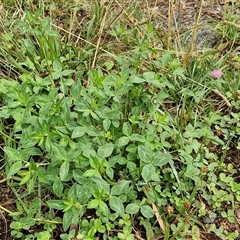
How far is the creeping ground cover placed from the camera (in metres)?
1.51

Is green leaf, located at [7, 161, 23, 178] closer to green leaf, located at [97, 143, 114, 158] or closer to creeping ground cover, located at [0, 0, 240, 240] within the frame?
creeping ground cover, located at [0, 0, 240, 240]

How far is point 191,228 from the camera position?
1.65 meters

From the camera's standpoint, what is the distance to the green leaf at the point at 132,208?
5.16 feet

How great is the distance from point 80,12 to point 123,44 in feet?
1.53

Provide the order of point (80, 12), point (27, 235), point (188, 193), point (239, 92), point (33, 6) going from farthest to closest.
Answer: point (80, 12) < point (33, 6) < point (239, 92) < point (188, 193) < point (27, 235)

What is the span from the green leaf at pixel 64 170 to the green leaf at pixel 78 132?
0.11 metres

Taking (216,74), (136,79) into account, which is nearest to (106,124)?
(136,79)

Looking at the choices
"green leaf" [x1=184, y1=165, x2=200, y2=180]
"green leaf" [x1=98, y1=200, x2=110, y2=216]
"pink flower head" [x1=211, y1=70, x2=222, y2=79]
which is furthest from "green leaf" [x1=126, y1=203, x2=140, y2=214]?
"pink flower head" [x1=211, y1=70, x2=222, y2=79]

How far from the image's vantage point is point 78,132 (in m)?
1.56

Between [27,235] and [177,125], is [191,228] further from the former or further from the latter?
[27,235]

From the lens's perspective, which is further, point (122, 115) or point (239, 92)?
point (239, 92)

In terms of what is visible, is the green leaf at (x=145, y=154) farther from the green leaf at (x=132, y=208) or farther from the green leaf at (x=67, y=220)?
the green leaf at (x=67, y=220)

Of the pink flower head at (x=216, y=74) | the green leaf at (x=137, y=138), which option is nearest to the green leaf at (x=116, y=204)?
the green leaf at (x=137, y=138)

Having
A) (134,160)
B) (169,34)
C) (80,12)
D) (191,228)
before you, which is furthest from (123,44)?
(191,228)
